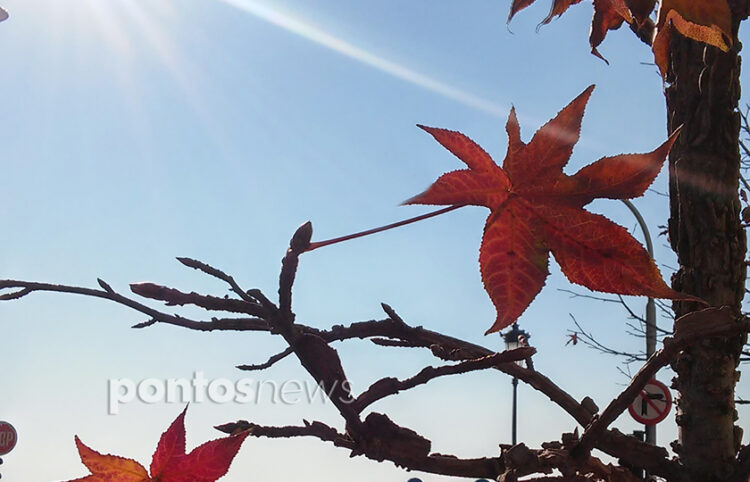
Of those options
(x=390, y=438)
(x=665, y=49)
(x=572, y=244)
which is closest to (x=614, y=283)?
(x=572, y=244)

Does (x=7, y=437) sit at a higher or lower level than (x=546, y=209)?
higher

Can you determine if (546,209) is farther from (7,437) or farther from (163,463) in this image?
(7,437)

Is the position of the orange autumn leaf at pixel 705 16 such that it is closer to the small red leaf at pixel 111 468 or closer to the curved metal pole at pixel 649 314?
the small red leaf at pixel 111 468

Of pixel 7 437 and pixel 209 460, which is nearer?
pixel 209 460

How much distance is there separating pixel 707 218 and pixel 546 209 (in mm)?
571

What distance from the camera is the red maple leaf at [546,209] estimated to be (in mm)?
470

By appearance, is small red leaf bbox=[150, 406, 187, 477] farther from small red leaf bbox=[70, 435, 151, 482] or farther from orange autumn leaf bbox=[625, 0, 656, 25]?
orange autumn leaf bbox=[625, 0, 656, 25]

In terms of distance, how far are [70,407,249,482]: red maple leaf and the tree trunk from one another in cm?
62

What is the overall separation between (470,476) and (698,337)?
21 cm

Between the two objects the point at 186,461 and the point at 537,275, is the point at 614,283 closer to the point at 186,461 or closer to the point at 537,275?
the point at 537,275

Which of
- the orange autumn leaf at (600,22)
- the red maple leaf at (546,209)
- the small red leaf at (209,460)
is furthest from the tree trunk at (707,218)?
the small red leaf at (209,460)

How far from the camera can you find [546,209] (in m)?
0.52

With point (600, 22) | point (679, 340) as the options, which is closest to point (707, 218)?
point (600, 22)

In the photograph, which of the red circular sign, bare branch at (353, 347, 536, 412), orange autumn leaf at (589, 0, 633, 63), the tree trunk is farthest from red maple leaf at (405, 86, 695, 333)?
the red circular sign
